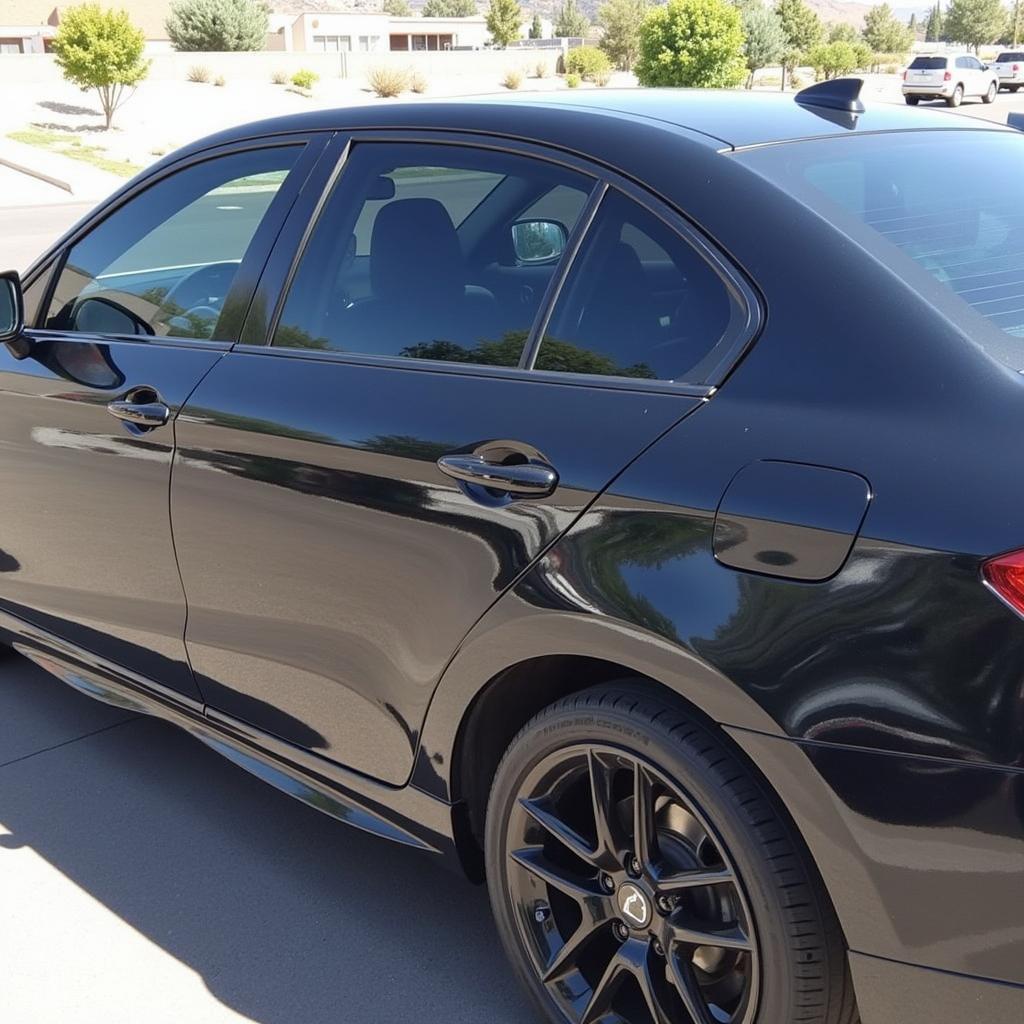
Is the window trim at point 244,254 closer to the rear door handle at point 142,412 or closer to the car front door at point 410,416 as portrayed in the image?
the car front door at point 410,416

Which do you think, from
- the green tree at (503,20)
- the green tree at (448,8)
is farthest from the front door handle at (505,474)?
the green tree at (448,8)

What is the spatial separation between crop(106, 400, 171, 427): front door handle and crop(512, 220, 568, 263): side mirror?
2.97ft

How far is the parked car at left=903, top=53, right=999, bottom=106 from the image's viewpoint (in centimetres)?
4562

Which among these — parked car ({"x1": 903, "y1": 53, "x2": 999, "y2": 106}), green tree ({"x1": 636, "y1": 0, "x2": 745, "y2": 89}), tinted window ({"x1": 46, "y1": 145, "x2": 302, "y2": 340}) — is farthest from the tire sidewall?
parked car ({"x1": 903, "y1": 53, "x2": 999, "y2": 106})

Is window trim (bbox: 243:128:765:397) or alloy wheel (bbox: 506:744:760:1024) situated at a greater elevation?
window trim (bbox: 243:128:765:397)

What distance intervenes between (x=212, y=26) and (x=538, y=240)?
52.8 meters

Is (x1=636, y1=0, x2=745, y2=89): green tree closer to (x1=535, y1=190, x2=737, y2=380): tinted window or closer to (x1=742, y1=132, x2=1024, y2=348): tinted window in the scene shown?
(x1=742, y1=132, x2=1024, y2=348): tinted window

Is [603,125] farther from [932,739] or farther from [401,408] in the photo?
[932,739]

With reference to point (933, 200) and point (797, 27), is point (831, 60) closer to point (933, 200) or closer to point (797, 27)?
point (797, 27)

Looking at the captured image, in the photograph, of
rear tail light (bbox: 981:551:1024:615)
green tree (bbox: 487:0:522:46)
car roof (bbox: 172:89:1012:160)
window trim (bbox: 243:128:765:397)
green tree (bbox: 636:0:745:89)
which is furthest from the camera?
green tree (bbox: 487:0:522:46)

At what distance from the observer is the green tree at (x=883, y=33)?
3615 inches

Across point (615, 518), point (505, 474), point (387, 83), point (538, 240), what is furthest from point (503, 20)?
point (615, 518)

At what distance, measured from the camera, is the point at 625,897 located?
7.39ft

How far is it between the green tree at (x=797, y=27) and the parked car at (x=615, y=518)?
2219 inches
